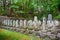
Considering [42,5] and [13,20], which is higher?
[42,5]

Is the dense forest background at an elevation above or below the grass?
above

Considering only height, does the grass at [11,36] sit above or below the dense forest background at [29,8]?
below

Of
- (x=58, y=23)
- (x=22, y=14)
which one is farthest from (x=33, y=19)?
(x=58, y=23)

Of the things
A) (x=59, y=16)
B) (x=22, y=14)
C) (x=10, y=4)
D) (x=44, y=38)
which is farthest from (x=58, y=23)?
(x=10, y=4)

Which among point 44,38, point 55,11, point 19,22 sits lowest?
point 44,38

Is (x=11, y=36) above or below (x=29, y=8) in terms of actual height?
below

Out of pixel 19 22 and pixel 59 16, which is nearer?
pixel 59 16

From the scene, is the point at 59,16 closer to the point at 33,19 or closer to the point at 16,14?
the point at 33,19

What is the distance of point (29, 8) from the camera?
1.53 meters

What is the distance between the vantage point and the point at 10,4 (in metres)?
1.57

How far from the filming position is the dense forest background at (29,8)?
1476 millimetres

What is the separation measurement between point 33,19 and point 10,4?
0.25m

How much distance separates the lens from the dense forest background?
1476mm

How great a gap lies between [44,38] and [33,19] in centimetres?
19
